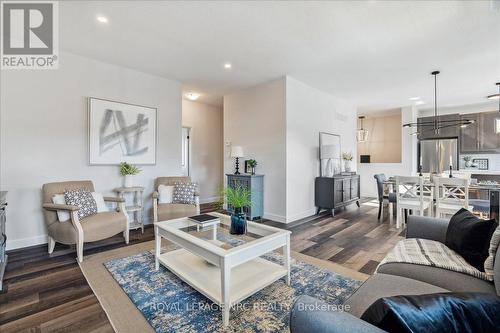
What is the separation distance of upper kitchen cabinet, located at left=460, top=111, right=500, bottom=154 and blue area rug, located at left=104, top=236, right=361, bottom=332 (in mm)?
6260

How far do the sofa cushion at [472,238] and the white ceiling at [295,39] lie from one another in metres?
2.09

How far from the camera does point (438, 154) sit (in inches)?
250

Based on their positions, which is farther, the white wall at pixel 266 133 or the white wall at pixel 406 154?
the white wall at pixel 406 154

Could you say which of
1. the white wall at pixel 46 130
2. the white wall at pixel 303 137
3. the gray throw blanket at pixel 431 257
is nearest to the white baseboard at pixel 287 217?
the white wall at pixel 303 137

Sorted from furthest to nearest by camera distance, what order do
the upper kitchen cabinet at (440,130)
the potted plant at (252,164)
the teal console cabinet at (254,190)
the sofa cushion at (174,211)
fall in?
the upper kitchen cabinet at (440,130) → the potted plant at (252,164) → the teal console cabinet at (254,190) → the sofa cushion at (174,211)

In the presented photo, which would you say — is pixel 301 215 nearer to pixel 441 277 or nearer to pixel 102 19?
pixel 441 277

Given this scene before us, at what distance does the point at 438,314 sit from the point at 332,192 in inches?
163

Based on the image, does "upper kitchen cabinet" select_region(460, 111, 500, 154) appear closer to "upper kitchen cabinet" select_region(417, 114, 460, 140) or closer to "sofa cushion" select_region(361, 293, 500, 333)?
"upper kitchen cabinet" select_region(417, 114, 460, 140)

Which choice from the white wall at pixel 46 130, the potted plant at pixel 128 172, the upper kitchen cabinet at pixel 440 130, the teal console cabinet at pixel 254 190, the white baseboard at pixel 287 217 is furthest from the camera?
the upper kitchen cabinet at pixel 440 130

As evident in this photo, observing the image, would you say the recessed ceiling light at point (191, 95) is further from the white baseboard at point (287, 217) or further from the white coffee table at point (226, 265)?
the white coffee table at point (226, 265)

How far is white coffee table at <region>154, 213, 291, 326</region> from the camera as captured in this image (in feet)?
5.39

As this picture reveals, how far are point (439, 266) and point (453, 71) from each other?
406cm

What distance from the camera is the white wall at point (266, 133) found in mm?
4332

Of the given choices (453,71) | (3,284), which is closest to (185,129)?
(3,284)
